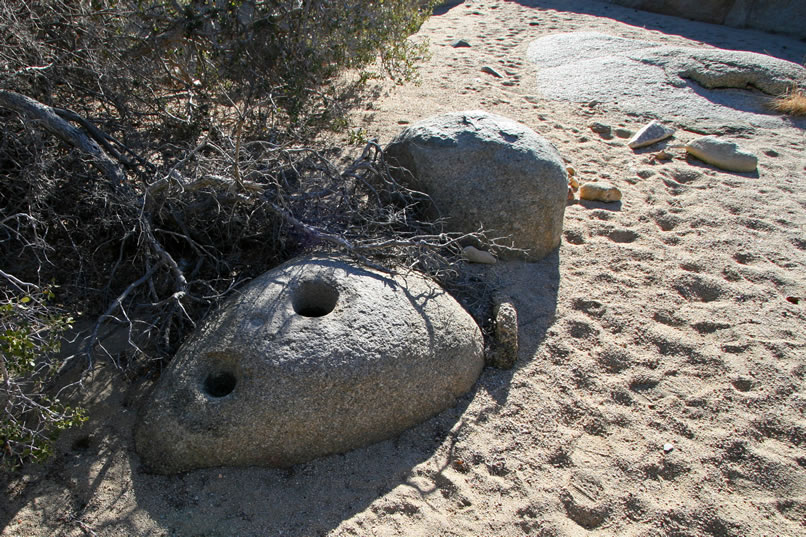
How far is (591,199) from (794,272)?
140cm

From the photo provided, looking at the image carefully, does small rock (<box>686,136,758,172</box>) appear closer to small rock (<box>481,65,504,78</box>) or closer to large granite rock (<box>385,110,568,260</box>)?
large granite rock (<box>385,110,568,260</box>)

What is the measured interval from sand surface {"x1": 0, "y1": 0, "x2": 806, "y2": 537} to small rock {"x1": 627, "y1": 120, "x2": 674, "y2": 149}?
39.2 inches

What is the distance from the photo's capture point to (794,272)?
3.71 m

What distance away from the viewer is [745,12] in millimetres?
9359

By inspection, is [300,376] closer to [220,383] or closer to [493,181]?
[220,383]

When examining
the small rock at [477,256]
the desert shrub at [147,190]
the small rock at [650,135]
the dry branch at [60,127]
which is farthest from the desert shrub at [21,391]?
the small rock at [650,135]

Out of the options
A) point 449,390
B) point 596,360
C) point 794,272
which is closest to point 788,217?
point 794,272

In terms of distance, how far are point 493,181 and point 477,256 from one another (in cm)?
48

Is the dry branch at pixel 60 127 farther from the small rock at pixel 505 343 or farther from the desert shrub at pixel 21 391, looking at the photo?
the small rock at pixel 505 343

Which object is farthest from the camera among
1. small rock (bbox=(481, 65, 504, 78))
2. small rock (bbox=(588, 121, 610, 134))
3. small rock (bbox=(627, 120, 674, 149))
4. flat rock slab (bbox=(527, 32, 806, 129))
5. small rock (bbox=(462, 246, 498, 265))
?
small rock (bbox=(481, 65, 504, 78))

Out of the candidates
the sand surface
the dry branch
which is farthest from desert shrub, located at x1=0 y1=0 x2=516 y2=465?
the sand surface

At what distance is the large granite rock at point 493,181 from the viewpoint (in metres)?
3.71

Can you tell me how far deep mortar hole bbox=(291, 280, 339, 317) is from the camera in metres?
2.88

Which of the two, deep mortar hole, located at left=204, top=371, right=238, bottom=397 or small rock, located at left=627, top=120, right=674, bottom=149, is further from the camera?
small rock, located at left=627, top=120, right=674, bottom=149
